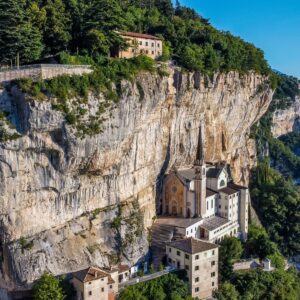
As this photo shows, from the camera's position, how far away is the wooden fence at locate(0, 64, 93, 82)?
38.2 m

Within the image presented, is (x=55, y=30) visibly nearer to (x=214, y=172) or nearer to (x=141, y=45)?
(x=141, y=45)

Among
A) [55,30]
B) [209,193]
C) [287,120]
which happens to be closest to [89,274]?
[209,193]

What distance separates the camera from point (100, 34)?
1844 inches

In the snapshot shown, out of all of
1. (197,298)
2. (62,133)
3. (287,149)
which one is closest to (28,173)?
(62,133)

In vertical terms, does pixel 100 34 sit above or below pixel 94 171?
above

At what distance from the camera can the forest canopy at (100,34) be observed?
4212 cm

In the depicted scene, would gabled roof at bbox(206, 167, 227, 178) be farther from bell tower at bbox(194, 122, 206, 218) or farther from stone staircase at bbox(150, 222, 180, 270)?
stone staircase at bbox(150, 222, 180, 270)

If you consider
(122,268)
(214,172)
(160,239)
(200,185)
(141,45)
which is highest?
(141,45)

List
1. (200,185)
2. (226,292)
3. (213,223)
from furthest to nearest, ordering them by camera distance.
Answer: (213,223) → (200,185) → (226,292)

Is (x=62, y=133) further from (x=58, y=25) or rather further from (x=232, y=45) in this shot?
(x=232, y=45)

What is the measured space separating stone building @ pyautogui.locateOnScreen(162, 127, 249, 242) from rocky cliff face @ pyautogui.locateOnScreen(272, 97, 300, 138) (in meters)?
60.3

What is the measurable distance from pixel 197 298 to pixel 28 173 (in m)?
18.5

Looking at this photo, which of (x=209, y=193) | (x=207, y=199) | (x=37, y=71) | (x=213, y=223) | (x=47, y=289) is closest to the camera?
(x=47, y=289)

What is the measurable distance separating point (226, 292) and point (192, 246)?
548 cm
